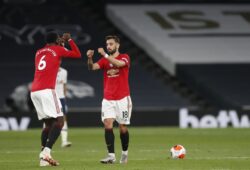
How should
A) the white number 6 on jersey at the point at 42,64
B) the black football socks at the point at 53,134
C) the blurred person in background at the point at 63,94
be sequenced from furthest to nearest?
the blurred person in background at the point at 63,94, the white number 6 on jersey at the point at 42,64, the black football socks at the point at 53,134

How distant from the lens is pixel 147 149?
19922mm

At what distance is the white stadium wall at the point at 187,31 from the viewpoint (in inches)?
1410

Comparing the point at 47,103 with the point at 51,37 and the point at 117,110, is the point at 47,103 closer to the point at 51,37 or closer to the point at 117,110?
the point at 51,37

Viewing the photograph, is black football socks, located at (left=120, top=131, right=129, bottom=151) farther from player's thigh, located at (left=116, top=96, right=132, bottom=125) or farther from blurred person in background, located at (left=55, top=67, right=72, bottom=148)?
blurred person in background, located at (left=55, top=67, right=72, bottom=148)

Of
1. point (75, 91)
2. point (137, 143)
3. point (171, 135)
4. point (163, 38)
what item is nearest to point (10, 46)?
point (75, 91)

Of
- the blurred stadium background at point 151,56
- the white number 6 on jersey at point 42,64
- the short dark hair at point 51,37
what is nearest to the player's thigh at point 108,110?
the white number 6 on jersey at point 42,64

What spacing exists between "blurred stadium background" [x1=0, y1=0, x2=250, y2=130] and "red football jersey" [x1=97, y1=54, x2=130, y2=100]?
50.5 ft

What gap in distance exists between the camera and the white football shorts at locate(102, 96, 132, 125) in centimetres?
1541

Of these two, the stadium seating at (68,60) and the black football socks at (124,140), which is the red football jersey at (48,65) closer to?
the black football socks at (124,140)

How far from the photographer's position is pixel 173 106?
33.8 metres

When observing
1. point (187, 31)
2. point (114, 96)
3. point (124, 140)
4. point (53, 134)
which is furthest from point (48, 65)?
point (187, 31)

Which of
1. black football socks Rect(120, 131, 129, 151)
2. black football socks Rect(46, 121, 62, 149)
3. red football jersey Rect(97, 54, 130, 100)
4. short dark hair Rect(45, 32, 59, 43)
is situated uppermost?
short dark hair Rect(45, 32, 59, 43)

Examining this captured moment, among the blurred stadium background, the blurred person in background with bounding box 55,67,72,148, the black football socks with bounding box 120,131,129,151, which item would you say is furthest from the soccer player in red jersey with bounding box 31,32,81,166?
the blurred stadium background

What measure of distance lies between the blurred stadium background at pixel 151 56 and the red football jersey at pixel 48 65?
51.1ft
